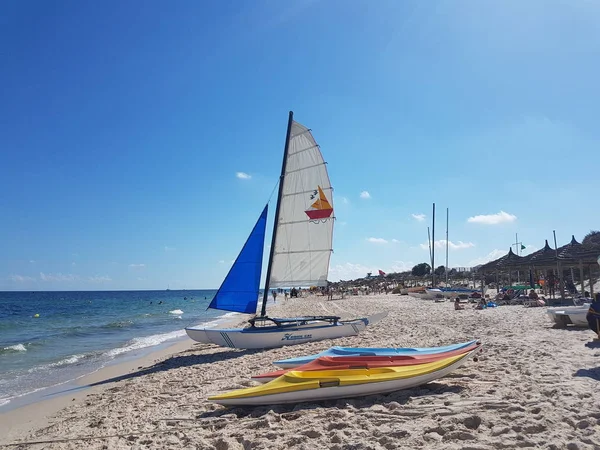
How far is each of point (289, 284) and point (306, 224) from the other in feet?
5.95

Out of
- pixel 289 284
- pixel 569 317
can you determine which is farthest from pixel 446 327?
pixel 289 284

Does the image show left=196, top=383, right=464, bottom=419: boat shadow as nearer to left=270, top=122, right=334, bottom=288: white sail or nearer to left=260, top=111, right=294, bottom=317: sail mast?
left=260, top=111, right=294, bottom=317: sail mast

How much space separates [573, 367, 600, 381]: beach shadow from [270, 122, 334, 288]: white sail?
6.80 m

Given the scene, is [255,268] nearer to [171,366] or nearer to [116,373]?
[171,366]

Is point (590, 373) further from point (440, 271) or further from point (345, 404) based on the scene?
point (440, 271)

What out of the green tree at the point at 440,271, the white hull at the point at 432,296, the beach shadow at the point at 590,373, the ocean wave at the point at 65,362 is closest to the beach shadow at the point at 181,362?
the ocean wave at the point at 65,362

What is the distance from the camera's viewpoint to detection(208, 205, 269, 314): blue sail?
1058 cm

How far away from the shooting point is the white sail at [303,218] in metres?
11.2

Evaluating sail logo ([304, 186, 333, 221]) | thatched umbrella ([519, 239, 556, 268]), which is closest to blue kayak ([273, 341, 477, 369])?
sail logo ([304, 186, 333, 221])

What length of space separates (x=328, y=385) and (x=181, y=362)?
20.9ft

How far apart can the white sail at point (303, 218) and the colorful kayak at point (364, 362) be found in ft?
17.4

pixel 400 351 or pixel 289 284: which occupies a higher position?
pixel 289 284

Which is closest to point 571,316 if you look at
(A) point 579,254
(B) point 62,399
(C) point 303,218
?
(C) point 303,218

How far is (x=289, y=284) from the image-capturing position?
11383 millimetres
